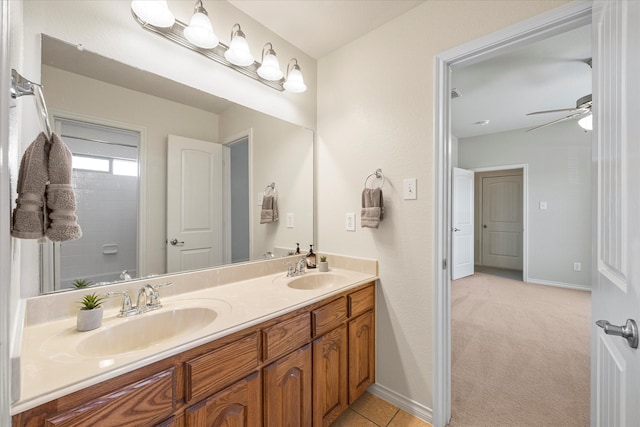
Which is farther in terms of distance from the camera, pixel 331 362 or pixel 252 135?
pixel 252 135

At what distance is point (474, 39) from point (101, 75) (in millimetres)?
1805

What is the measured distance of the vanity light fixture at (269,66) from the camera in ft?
5.37

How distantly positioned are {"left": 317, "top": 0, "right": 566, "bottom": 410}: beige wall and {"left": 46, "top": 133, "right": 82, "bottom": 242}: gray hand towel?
150cm

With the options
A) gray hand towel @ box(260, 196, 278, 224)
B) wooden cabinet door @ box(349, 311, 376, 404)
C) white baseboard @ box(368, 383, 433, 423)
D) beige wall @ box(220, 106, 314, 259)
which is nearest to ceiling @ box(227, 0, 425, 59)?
beige wall @ box(220, 106, 314, 259)

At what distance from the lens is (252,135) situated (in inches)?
68.2

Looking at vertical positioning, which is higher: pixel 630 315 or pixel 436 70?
pixel 436 70

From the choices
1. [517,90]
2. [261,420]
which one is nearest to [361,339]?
[261,420]

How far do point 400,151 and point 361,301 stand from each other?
3.18 feet

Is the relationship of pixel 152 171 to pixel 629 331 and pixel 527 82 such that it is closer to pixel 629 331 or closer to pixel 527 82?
pixel 629 331

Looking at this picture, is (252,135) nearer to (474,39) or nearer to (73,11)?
(73,11)

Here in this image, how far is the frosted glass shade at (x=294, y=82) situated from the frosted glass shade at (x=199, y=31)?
54 centimetres

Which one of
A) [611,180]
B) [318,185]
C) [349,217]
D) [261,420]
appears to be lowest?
[261,420]

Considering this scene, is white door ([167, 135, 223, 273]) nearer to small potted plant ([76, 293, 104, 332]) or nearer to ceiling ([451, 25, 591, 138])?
small potted plant ([76, 293, 104, 332])

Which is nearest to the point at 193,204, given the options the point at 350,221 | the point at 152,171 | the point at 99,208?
the point at 152,171
